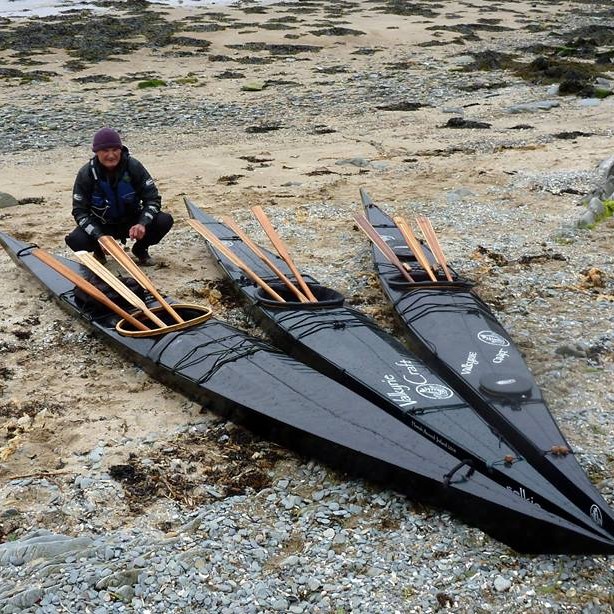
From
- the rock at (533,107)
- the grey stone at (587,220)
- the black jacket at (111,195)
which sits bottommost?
the rock at (533,107)

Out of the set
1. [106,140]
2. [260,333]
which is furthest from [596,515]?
[106,140]

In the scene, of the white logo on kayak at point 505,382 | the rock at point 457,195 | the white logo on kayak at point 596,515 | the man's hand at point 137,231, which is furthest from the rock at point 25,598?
the rock at point 457,195

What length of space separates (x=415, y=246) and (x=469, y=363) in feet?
7.15

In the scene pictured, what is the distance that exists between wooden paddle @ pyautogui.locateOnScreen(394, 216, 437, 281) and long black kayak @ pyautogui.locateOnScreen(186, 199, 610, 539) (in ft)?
3.20

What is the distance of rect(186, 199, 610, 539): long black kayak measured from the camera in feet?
11.7

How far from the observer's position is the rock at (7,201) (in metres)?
9.46

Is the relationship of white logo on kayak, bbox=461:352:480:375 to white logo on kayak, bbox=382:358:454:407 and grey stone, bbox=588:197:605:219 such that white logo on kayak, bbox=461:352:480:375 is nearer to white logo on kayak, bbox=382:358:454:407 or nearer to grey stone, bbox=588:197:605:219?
white logo on kayak, bbox=382:358:454:407

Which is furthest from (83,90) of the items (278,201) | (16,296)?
(16,296)

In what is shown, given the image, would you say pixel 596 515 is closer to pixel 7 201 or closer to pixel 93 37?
pixel 7 201

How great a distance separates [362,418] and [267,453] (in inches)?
25.8

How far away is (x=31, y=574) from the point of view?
3.34m

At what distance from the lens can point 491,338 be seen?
5082 mm

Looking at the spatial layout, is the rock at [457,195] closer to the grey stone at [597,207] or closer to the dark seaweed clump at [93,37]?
the grey stone at [597,207]

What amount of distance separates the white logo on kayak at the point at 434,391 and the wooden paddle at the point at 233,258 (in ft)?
5.61
